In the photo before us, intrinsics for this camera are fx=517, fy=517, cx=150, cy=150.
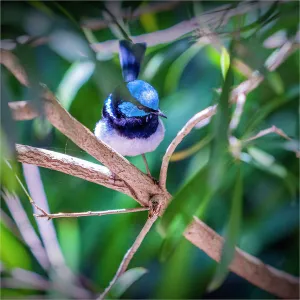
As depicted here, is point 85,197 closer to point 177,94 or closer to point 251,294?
point 177,94

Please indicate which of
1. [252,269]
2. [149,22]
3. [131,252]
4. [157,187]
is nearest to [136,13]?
[149,22]

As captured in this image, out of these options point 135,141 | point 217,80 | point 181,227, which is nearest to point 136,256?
point 181,227

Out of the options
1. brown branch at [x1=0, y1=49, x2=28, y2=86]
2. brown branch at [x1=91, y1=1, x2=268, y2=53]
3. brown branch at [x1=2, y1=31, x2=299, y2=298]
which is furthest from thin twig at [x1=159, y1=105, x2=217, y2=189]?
brown branch at [x1=0, y1=49, x2=28, y2=86]

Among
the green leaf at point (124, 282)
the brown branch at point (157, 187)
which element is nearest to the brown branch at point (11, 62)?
the brown branch at point (157, 187)

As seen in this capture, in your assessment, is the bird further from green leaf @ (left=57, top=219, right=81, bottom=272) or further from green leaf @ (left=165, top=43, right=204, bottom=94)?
green leaf @ (left=57, top=219, right=81, bottom=272)

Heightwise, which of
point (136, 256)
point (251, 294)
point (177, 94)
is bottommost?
point (251, 294)

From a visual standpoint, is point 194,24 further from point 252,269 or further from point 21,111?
point 252,269
